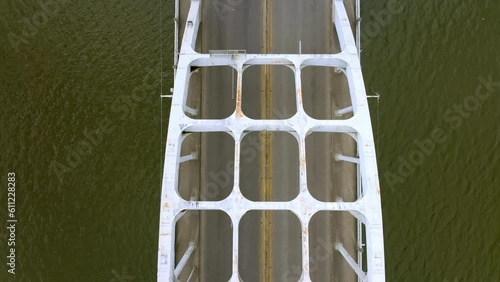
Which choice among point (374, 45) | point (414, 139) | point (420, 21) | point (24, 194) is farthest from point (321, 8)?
point (24, 194)

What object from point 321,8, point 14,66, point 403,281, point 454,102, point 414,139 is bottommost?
point 403,281

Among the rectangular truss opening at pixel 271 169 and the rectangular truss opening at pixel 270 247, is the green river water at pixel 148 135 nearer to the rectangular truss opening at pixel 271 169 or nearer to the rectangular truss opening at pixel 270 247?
the rectangular truss opening at pixel 271 169

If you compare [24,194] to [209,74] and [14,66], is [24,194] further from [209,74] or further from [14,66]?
[209,74]

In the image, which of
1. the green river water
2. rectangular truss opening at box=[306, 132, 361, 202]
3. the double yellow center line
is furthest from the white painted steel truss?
the green river water

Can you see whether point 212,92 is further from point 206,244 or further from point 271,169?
point 206,244

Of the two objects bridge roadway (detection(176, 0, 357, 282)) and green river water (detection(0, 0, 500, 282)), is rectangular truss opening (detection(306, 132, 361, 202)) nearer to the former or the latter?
bridge roadway (detection(176, 0, 357, 282))

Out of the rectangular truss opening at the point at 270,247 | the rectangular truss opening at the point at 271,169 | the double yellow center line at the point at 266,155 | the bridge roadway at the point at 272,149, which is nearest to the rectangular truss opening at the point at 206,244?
the bridge roadway at the point at 272,149
